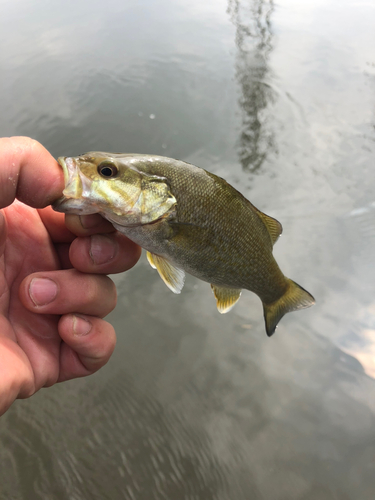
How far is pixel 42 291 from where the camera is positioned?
1683mm

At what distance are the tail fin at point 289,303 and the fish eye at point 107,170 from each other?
1.25 meters

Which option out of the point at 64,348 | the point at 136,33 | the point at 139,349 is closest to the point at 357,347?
the point at 139,349

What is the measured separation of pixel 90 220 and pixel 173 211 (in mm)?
396

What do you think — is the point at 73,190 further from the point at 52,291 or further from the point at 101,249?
the point at 52,291

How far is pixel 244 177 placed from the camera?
4.85 meters

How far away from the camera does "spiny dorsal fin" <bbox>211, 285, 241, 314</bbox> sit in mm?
2062

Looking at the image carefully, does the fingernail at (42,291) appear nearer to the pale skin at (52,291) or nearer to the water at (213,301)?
the pale skin at (52,291)

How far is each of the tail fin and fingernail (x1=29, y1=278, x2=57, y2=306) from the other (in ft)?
4.15

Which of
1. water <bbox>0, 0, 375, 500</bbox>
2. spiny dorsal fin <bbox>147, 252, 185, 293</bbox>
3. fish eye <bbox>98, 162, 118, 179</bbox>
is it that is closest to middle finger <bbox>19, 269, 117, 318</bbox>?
spiny dorsal fin <bbox>147, 252, 185, 293</bbox>

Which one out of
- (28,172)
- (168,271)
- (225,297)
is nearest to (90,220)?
(28,172)

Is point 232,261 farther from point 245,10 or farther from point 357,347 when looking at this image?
point 245,10

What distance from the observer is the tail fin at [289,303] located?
6.93 ft

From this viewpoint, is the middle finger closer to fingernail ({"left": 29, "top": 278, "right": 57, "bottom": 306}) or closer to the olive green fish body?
fingernail ({"left": 29, "top": 278, "right": 57, "bottom": 306})

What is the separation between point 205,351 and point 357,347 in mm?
1554
